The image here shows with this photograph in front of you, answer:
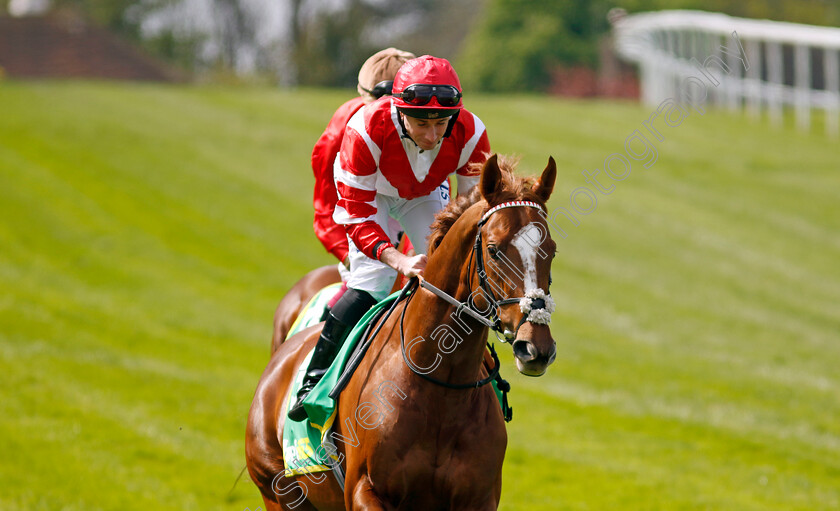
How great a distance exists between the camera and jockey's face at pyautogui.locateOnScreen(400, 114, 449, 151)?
167 inches

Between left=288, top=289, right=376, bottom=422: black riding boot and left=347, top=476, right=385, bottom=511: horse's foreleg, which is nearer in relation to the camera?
left=347, top=476, right=385, bottom=511: horse's foreleg

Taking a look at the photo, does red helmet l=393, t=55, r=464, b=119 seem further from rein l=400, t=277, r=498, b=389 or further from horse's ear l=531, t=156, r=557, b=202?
rein l=400, t=277, r=498, b=389

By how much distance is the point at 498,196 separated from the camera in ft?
12.3

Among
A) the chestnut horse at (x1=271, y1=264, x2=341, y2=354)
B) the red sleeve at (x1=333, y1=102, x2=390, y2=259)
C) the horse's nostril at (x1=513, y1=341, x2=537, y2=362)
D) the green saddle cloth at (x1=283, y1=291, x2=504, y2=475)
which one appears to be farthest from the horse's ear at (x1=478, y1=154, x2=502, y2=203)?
the chestnut horse at (x1=271, y1=264, x2=341, y2=354)

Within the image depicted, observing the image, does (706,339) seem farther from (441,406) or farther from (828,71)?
(828,71)

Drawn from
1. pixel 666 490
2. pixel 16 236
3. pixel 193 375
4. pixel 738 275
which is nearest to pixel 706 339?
pixel 738 275

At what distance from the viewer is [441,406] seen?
13.2ft

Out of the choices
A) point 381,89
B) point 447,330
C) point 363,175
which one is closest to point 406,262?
point 447,330

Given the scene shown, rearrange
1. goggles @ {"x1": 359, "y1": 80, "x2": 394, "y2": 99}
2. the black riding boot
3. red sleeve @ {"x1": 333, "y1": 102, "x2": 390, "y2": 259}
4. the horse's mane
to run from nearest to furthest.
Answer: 1. the horse's mane
2. red sleeve @ {"x1": 333, "y1": 102, "x2": 390, "y2": 259}
3. the black riding boot
4. goggles @ {"x1": 359, "y1": 80, "x2": 394, "y2": 99}

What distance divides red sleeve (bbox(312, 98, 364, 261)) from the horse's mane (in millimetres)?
1428

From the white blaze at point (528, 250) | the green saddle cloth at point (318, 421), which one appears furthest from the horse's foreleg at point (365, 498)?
the white blaze at point (528, 250)

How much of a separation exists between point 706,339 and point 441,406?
37.2 feet

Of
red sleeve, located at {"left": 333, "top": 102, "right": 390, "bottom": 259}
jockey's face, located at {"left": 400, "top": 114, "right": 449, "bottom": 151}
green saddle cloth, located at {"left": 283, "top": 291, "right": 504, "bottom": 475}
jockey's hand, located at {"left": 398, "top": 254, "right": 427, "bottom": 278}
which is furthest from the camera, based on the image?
green saddle cloth, located at {"left": 283, "top": 291, "right": 504, "bottom": 475}

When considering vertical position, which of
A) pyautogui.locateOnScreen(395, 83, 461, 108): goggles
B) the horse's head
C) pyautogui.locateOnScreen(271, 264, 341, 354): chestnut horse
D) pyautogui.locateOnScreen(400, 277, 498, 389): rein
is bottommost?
pyautogui.locateOnScreen(271, 264, 341, 354): chestnut horse
